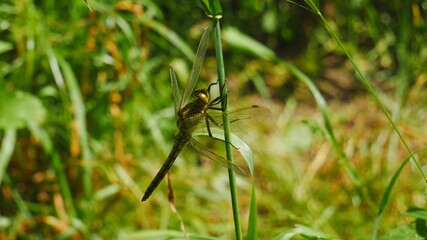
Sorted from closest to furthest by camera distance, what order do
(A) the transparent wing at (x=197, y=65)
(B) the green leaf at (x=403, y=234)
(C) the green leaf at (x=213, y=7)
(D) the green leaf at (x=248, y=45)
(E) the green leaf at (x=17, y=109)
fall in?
(C) the green leaf at (x=213, y=7), (B) the green leaf at (x=403, y=234), (A) the transparent wing at (x=197, y=65), (E) the green leaf at (x=17, y=109), (D) the green leaf at (x=248, y=45)

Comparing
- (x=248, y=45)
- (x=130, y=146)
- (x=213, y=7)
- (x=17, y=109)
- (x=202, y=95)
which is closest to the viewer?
(x=213, y=7)

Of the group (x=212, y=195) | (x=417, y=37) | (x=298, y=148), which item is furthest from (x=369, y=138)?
(x=212, y=195)

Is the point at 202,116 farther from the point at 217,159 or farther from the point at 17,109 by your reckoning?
the point at 17,109

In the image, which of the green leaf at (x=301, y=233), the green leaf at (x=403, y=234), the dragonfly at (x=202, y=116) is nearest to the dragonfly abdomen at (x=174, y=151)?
the dragonfly at (x=202, y=116)

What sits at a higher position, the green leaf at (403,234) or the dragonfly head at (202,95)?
the dragonfly head at (202,95)

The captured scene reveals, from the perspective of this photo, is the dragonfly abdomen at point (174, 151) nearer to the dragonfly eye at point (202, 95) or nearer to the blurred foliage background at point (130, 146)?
the dragonfly eye at point (202, 95)

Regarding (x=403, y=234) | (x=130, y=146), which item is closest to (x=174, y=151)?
(x=403, y=234)

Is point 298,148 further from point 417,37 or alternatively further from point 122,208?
point 122,208

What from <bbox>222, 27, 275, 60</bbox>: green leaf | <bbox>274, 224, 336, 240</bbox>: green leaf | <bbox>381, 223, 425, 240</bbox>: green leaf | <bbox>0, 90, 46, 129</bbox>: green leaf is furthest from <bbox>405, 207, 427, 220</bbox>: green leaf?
<bbox>0, 90, 46, 129</bbox>: green leaf

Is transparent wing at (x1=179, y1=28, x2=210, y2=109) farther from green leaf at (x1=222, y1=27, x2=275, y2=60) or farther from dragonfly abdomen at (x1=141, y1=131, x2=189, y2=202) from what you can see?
green leaf at (x1=222, y1=27, x2=275, y2=60)
